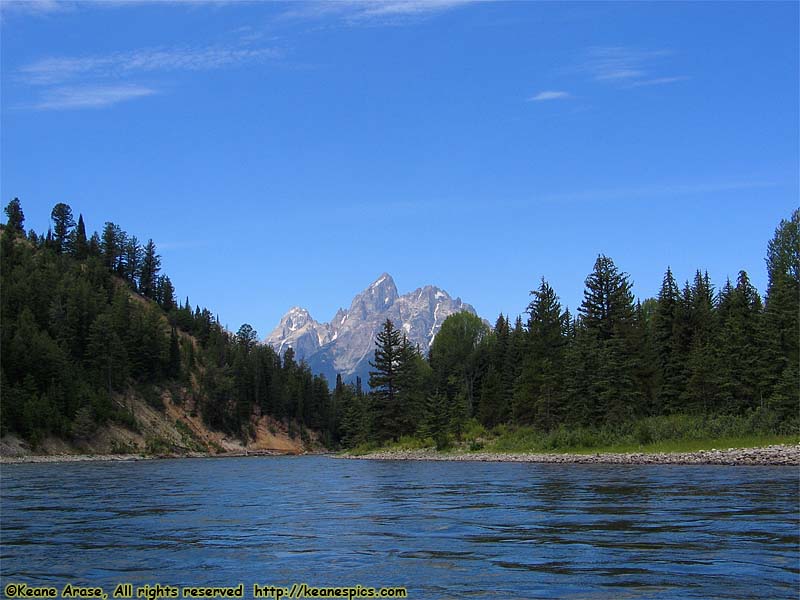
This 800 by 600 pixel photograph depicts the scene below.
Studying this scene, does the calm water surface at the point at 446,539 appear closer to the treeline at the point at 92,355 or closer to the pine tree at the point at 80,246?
the treeline at the point at 92,355

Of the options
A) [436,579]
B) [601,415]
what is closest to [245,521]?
[436,579]

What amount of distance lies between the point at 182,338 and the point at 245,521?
166 m

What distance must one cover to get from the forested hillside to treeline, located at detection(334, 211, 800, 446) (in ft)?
0.61

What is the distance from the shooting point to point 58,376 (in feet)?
392

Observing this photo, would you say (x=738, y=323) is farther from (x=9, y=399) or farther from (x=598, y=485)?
(x=9, y=399)

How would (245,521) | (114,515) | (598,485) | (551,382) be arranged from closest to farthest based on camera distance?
1. (245,521)
2. (114,515)
3. (598,485)
4. (551,382)

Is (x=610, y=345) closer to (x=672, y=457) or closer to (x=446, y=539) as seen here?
(x=672, y=457)

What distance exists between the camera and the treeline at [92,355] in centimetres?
11400

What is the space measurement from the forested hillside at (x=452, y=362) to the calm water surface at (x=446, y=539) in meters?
36.8

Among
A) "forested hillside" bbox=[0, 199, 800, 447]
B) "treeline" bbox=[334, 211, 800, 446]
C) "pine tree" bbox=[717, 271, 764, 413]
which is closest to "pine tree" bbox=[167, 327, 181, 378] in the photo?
"forested hillside" bbox=[0, 199, 800, 447]

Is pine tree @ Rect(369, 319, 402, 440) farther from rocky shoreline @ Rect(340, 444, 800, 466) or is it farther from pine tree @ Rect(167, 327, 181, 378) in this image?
pine tree @ Rect(167, 327, 181, 378)

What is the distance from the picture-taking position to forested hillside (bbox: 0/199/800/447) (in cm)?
7212

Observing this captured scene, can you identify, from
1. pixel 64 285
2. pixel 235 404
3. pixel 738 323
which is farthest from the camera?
pixel 235 404

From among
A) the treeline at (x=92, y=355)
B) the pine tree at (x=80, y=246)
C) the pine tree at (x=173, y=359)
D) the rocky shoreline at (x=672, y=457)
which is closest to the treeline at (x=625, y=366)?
the rocky shoreline at (x=672, y=457)
